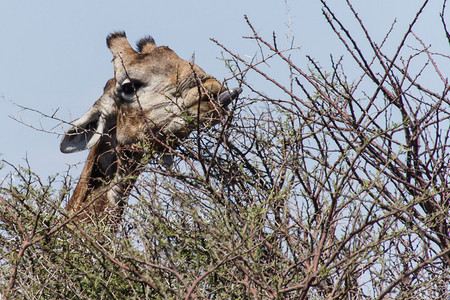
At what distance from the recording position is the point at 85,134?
5.10 meters

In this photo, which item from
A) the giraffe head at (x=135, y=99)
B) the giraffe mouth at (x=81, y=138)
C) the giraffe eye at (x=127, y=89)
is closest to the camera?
the giraffe head at (x=135, y=99)

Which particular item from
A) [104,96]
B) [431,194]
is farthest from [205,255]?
[104,96]

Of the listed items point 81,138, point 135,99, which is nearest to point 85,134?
point 81,138

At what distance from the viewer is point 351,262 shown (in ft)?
9.07

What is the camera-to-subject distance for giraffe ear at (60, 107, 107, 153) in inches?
204

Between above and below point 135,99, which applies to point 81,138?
below

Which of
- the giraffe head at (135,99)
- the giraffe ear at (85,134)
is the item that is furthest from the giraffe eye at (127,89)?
the giraffe ear at (85,134)

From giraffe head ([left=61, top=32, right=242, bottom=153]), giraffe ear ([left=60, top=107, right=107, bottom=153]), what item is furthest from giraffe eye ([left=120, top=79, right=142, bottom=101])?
giraffe ear ([left=60, top=107, right=107, bottom=153])

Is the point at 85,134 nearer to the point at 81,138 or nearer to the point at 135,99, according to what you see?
the point at 81,138

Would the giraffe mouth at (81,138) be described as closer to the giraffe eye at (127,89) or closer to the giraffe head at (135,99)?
the giraffe head at (135,99)

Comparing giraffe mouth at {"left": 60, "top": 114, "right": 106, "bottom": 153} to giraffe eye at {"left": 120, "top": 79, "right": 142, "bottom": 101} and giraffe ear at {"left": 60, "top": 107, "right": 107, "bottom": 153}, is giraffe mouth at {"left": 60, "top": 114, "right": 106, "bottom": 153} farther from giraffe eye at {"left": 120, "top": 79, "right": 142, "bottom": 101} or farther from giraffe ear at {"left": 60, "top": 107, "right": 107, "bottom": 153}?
giraffe eye at {"left": 120, "top": 79, "right": 142, "bottom": 101}

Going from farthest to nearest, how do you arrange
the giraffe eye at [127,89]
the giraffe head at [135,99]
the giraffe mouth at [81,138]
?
the giraffe eye at [127,89]
the giraffe mouth at [81,138]
the giraffe head at [135,99]

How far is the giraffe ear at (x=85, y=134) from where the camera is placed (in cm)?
518

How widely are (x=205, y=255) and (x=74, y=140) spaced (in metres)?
2.12
